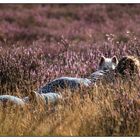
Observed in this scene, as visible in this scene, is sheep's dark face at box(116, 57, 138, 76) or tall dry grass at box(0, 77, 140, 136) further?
sheep's dark face at box(116, 57, 138, 76)

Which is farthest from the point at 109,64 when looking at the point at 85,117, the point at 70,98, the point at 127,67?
the point at 85,117

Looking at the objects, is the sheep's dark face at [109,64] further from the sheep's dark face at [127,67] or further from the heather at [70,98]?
the heather at [70,98]

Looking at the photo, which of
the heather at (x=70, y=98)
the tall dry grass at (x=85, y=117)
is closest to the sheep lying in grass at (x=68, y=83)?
the heather at (x=70, y=98)

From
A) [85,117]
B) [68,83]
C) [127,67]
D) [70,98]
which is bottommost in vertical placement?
[85,117]

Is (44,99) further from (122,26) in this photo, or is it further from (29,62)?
(122,26)

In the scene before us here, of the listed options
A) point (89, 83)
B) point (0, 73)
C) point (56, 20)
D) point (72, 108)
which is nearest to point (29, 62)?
point (0, 73)

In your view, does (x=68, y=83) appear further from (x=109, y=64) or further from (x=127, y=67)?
(x=109, y=64)

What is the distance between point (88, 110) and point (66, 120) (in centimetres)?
28

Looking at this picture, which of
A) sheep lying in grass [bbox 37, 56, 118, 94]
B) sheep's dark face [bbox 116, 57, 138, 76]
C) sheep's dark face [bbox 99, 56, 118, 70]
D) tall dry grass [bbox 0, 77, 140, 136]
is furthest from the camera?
sheep's dark face [bbox 99, 56, 118, 70]

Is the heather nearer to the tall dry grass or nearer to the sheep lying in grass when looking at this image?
the tall dry grass

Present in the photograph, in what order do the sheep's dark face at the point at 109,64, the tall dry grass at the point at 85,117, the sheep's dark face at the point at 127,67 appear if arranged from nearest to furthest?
the tall dry grass at the point at 85,117, the sheep's dark face at the point at 127,67, the sheep's dark face at the point at 109,64

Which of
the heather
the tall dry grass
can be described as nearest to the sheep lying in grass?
the heather

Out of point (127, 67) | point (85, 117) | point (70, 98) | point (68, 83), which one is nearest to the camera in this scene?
point (85, 117)

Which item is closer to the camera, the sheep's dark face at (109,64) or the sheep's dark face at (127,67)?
the sheep's dark face at (127,67)
